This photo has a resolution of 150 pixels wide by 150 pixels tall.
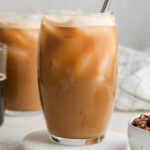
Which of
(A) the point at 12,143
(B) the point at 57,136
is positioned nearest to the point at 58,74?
(B) the point at 57,136

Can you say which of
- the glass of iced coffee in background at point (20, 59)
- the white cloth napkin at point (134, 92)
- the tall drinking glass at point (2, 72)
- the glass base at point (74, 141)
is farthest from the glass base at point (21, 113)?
the glass base at point (74, 141)

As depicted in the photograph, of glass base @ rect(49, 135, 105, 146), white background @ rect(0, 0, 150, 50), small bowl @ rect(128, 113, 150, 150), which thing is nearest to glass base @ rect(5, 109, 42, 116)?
glass base @ rect(49, 135, 105, 146)

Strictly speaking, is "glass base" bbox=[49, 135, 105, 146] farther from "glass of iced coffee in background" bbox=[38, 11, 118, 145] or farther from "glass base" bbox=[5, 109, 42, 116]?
"glass base" bbox=[5, 109, 42, 116]

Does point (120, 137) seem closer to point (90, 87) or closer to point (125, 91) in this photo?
point (90, 87)

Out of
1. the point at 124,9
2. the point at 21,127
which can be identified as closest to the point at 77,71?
the point at 21,127

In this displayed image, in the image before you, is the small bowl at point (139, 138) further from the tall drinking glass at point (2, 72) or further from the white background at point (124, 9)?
the white background at point (124, 9)

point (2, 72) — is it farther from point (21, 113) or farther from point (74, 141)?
point (74, 141)
